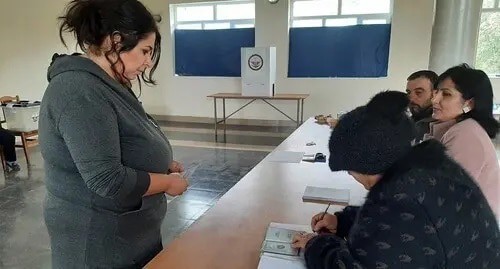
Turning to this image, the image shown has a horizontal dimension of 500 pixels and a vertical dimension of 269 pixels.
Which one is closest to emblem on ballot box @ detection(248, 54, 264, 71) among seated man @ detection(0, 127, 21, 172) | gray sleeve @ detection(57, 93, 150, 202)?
seated man @ detection(0, 127, 21, 172)

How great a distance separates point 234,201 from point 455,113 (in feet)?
3.30

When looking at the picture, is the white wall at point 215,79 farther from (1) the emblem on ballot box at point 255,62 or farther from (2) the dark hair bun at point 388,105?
(2) the dark hair bun at point 388,105

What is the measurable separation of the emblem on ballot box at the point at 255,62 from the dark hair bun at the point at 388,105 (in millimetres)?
5028

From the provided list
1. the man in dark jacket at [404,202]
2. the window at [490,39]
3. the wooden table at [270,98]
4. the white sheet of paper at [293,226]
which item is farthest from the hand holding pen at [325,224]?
the window at [490,39]

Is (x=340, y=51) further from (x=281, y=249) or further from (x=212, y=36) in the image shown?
(x=281, y=249)

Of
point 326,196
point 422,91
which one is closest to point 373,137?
point 326,196

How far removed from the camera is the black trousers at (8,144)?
13.3ft

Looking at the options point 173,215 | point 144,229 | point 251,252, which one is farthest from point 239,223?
point 173,215

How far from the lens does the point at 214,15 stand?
22.0 ft

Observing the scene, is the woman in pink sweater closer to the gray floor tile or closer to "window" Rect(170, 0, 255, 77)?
the gray floor tile

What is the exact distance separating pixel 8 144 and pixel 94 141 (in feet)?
13.2

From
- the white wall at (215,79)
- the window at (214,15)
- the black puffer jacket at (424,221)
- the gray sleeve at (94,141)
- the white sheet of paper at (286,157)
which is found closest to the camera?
the black puffer jacket at (424,221)

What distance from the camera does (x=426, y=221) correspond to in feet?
2.16

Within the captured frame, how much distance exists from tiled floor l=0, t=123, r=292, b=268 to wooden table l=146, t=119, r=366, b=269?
29.8 inches
